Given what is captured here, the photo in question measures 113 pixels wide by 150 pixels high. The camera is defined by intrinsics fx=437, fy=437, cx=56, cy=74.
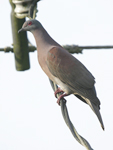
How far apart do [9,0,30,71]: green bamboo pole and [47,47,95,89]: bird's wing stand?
225cm

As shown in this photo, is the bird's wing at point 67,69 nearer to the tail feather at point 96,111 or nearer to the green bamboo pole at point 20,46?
the tail feather at point 96,111

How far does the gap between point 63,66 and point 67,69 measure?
48 millimetres

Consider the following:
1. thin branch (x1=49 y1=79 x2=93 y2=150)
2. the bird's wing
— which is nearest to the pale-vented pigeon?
the bird's wing

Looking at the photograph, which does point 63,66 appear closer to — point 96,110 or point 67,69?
point 67,69

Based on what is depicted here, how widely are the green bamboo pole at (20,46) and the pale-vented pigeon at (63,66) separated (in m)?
2.13

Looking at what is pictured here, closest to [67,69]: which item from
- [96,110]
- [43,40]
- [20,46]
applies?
[43,40]

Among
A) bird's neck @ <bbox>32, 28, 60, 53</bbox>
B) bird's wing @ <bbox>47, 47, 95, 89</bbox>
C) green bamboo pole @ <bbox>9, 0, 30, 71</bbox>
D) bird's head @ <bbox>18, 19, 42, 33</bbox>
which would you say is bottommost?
green bamboo pole @ <bbox>9, 0, 30, 71</bbox>

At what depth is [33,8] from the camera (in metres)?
5.72

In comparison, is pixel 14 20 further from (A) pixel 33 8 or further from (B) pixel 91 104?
(B) pixel 91 104

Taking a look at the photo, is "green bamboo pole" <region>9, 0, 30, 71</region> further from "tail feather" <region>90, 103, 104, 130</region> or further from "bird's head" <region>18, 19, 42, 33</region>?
"tail feather" <region>90, 103, 104, 130</region>

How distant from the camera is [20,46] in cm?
650

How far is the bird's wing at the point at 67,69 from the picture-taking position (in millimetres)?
4184

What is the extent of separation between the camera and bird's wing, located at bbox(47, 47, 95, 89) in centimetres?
418

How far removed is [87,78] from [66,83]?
21 cm
